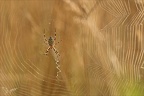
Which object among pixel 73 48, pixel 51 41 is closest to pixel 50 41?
pixel 51 41

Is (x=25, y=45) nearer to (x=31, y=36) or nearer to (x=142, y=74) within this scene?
(x=31, y=36)

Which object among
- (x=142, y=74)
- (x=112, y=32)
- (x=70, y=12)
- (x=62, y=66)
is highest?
(x=70, y=12)

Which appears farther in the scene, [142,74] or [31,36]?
[142,74]

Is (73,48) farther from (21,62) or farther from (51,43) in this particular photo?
(21,62)

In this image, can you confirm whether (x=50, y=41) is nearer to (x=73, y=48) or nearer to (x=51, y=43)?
(x=51, y=43)

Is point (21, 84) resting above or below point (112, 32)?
below

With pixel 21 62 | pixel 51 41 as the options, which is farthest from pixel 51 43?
pixel 21 62

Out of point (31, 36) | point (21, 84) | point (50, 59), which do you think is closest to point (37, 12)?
point (31, 36)

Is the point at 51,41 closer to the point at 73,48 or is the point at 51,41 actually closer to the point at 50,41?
the point at 50,41
